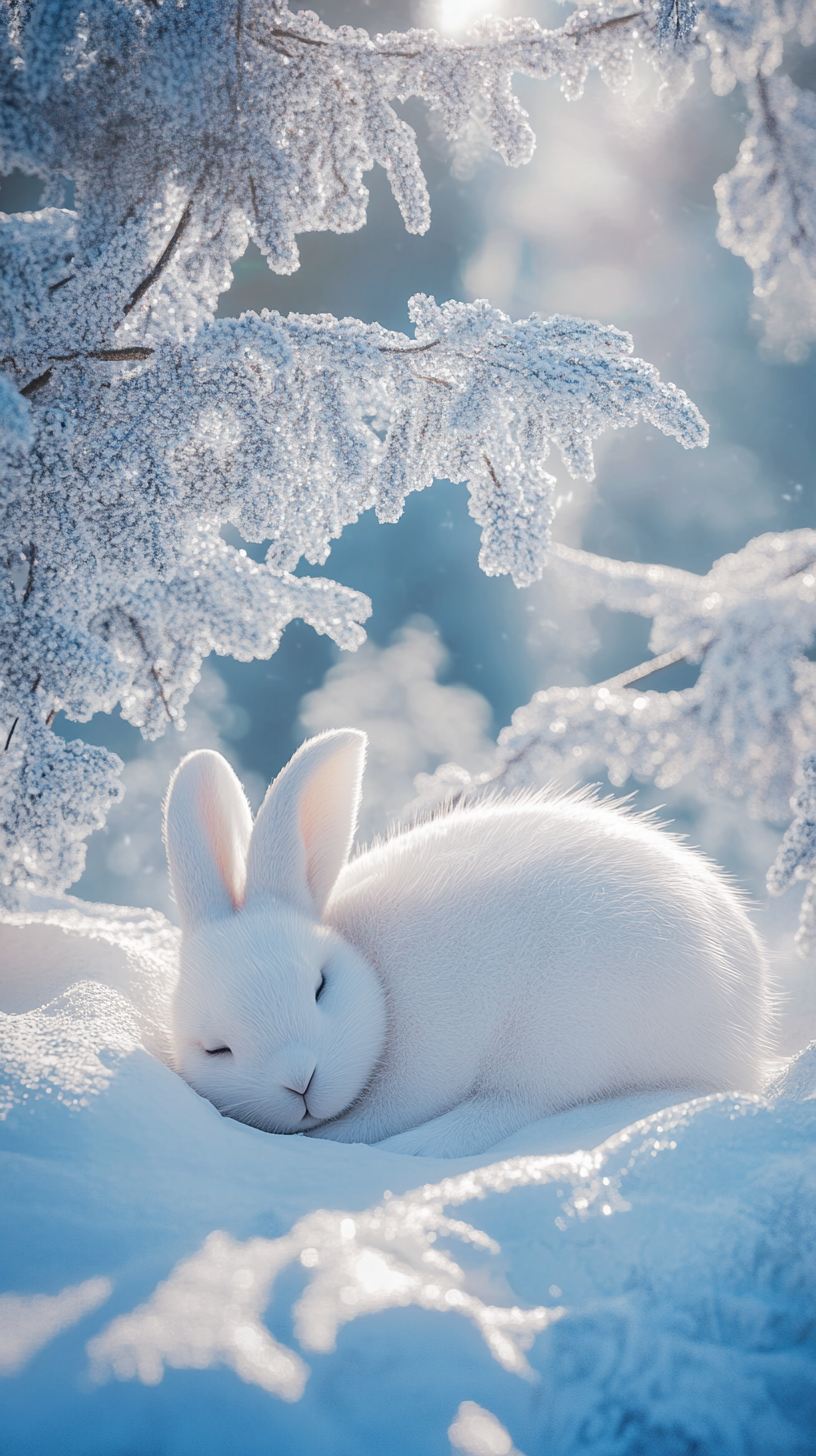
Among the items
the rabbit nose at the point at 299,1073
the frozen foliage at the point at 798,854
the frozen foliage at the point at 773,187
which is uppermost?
the frozen foliage at the point at 773,187

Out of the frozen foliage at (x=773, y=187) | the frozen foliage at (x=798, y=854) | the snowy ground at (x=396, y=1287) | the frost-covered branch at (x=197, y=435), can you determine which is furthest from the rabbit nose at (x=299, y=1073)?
the frozen foliage at (x=773, y=187)

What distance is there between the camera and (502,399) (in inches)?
64.2

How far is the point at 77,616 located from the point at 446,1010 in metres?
1.15

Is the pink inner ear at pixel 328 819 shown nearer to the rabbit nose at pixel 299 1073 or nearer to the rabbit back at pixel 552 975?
the rabbit back at pixel 552 975

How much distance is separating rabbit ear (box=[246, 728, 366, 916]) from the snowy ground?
0.55m

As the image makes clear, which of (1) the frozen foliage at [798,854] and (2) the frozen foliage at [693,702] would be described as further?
(2) the frozen foliage at [693,702]

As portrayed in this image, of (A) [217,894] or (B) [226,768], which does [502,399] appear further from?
(A) [217,894]

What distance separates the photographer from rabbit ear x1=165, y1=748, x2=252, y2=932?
1.62m

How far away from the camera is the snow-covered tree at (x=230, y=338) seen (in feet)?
4.84

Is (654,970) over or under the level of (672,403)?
under

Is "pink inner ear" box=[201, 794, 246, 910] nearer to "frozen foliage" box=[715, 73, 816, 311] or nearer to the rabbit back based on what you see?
the rabbit back

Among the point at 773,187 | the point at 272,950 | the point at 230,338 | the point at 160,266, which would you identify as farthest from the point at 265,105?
the point at 272,950

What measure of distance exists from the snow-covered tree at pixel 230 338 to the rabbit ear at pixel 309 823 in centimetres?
34

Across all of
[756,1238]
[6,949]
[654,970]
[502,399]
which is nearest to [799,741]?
[654,970]
